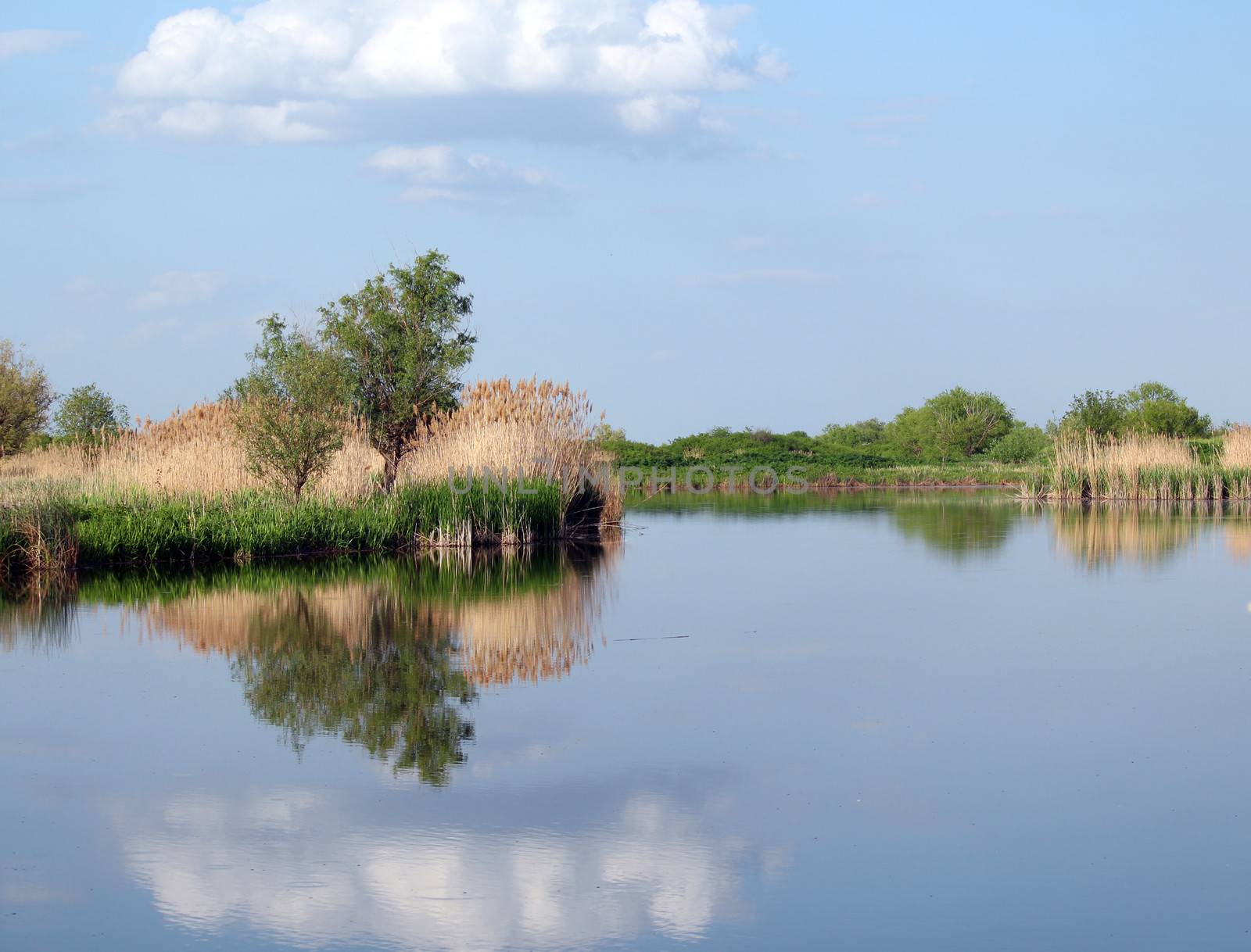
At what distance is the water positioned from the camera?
4211 mm

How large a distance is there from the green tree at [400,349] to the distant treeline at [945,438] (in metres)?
22.3

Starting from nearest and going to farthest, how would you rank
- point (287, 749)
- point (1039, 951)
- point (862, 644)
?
point (1039, 951), point (287, 749), point (862, 644)

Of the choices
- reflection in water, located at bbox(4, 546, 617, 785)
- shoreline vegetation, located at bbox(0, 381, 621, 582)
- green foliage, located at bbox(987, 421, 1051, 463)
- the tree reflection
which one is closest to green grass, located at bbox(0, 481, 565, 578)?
shoreline vegetation, located at bbox(0, 381, 621, 582)

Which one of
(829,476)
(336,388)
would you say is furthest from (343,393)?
(829,476)

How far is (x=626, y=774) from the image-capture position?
19.2 ft

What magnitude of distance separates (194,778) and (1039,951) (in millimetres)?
3817

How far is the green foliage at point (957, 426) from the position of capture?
64.6 m

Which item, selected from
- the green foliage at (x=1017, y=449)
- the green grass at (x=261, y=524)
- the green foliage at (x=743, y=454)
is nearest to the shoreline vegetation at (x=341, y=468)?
the green grass at (x=261, y=524)

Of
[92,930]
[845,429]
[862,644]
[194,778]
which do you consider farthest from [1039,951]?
[845,429]

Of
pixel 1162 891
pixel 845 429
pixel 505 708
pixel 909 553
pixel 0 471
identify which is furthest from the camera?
pixel 845 429

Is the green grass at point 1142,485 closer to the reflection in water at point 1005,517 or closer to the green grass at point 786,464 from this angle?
the reflection in water at point 1005,517

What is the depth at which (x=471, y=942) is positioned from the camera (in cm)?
397

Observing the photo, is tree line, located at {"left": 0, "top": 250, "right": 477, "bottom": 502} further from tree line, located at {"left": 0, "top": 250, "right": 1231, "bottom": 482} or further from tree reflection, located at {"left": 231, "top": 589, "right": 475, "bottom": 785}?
tree reflection, located at {"left": 231, "top": 589, "right": 475, "bottom": 785}

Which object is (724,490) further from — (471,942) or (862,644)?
(471,942)
